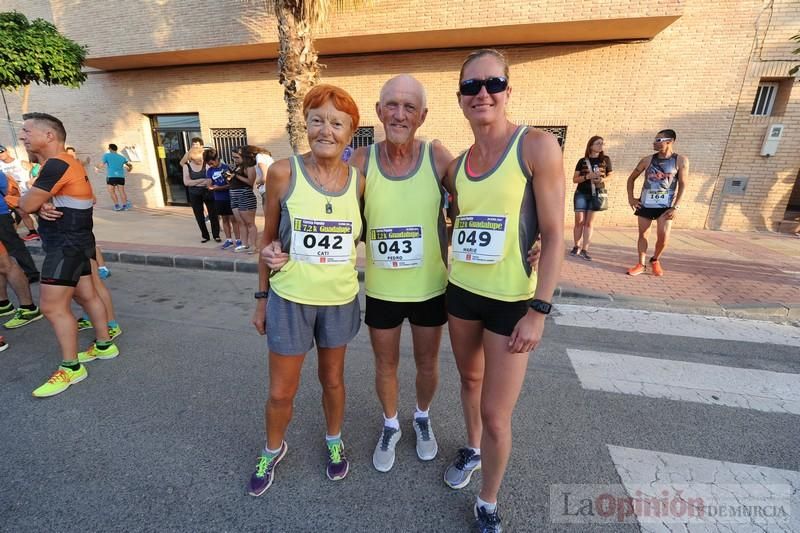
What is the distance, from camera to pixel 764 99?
27.8ft

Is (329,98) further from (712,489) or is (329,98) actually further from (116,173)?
(116,173)

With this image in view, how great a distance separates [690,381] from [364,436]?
2773mm

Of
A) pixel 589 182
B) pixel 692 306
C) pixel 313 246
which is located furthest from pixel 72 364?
pixel 589 182

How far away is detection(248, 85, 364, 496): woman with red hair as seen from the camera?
72.6 inches

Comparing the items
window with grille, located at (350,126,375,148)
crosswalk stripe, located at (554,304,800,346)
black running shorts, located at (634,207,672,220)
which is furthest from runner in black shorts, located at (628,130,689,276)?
window with grille, located at (350,126,375,148)

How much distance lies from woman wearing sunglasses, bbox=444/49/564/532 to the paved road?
0.56 m

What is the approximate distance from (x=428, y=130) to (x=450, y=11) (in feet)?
8.79

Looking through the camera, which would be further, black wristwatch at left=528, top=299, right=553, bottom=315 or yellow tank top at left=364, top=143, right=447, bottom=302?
yellow tank top at left=364, top=143, right=447, bottom=302

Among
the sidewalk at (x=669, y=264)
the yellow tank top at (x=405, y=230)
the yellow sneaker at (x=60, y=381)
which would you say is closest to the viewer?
the yellow tank top at (x=405, y=230)

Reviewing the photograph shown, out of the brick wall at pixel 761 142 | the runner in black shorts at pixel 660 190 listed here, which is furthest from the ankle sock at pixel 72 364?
the brick wall at pixel 761 142

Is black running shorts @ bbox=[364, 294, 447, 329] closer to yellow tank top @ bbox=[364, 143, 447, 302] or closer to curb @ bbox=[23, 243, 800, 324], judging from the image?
yellow tank top @ bbox=[364, 143, 447, 302]

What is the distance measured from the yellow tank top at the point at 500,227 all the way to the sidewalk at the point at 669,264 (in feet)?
12.6

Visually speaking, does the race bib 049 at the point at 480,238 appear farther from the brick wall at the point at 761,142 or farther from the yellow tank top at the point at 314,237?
the brick wall at the point at 761,142

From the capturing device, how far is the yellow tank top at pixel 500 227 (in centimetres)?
165
